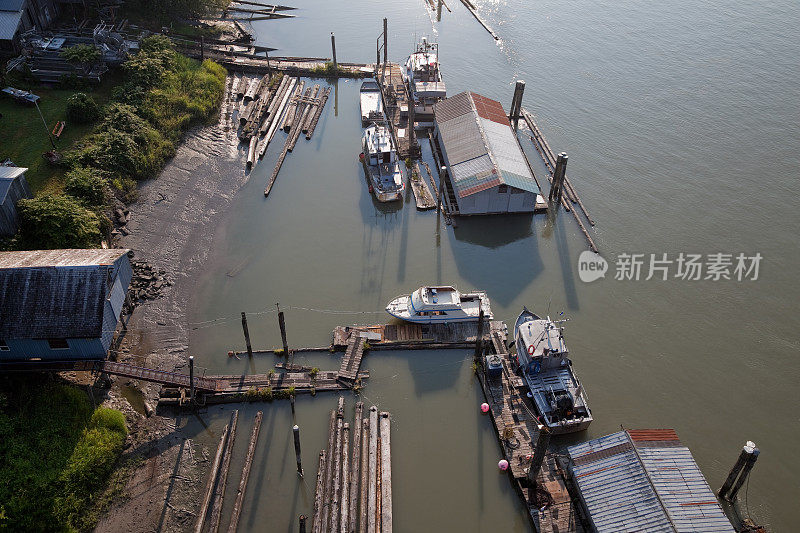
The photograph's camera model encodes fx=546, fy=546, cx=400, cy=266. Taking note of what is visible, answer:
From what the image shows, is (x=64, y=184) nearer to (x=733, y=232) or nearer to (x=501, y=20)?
(x=733, y=232)

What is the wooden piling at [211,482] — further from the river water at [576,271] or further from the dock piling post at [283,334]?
the dock piling post at [283,334]

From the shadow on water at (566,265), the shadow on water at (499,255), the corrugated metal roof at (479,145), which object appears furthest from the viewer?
the corrugated metal roof at (479,145)

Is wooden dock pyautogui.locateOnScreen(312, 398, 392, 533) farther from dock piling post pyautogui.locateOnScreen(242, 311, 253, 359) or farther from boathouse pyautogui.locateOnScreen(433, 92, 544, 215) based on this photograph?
boathouse pyautogui.locateOnScreen(433, 92, 544, 215)

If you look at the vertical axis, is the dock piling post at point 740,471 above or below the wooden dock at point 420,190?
below

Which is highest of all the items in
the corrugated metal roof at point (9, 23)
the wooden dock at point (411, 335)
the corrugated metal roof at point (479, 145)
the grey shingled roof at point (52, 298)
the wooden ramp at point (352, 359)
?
the corrugated metal roof at point (9, 23)

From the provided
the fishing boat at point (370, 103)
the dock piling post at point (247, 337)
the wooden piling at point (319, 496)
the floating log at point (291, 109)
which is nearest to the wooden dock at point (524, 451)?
the wooden piling at point (319, 496)

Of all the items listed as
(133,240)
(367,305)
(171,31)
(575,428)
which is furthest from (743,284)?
(171,31)

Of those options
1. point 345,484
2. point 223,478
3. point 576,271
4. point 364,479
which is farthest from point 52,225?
point 576,271
